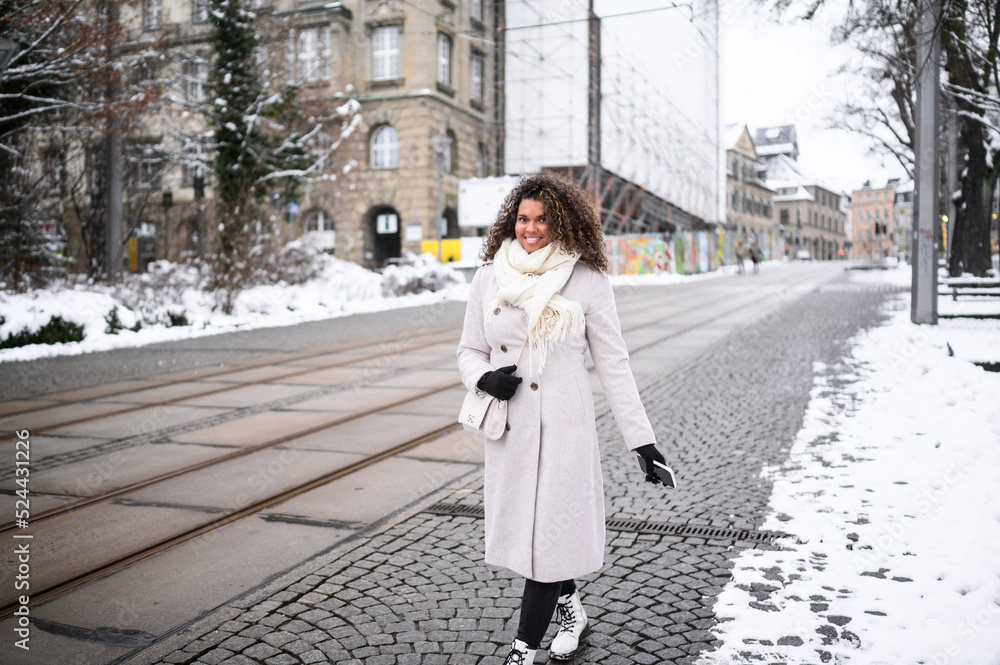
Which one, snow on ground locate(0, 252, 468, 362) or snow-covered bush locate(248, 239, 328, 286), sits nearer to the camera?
snow on ground locate(0, 252, 468, 362)

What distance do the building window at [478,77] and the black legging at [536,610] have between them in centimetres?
3581

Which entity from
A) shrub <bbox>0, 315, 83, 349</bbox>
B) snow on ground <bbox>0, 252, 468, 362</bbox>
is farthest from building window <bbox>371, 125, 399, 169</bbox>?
shrub <bbox>0, 315, 83, 349</bbox>

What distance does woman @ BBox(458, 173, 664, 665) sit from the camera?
9.52ft

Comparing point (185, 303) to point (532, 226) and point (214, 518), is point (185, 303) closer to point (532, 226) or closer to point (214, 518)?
point (214, 518)

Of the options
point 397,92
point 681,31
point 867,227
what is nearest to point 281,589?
point 397,92

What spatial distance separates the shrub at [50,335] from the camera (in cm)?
1247

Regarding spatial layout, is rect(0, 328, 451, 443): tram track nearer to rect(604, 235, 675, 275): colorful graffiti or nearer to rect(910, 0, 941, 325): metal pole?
rect(910, 0, 941, 325): metal pole

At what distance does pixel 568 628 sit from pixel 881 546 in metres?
1.79

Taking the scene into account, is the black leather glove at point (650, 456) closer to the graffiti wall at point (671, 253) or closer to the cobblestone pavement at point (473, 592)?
the cobblestone pavement at point (473, 592)

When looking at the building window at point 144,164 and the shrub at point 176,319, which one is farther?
the building window at point 144,164

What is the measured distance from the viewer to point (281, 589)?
3770mm

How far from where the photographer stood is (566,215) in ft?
9.95

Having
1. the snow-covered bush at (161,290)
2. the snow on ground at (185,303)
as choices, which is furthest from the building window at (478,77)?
the snow-covered bush at (161,290)

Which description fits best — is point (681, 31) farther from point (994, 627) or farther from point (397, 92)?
point (994, 627)
